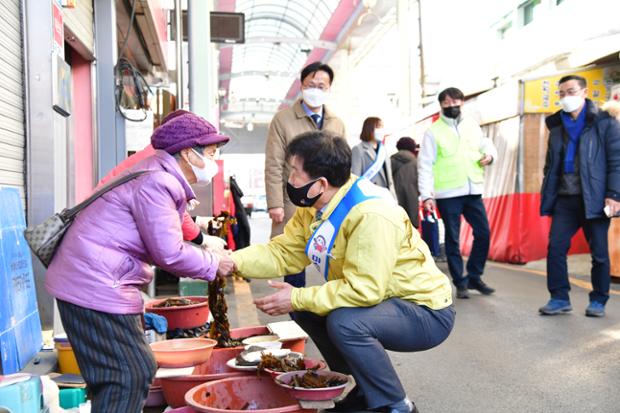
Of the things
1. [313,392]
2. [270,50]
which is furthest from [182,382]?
[270,50]

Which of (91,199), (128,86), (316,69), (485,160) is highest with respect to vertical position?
(128,86)

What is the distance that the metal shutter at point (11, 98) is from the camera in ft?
13.1

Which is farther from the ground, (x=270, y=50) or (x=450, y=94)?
(x=270, y=50)

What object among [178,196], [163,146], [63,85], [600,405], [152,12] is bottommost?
[600,405]

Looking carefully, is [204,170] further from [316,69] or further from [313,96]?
[316,69]

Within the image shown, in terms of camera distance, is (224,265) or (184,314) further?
(184,314)

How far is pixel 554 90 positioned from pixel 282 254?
797cm

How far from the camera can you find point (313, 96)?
5.36 metres

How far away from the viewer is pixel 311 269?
10.4 metres

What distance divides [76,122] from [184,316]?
12.3 ft

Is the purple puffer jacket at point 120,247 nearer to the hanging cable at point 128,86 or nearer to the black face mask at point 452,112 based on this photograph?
the black face mask at point 452,112

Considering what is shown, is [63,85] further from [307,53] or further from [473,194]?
[307,53]

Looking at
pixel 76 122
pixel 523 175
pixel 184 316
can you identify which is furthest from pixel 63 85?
pixel 523 175

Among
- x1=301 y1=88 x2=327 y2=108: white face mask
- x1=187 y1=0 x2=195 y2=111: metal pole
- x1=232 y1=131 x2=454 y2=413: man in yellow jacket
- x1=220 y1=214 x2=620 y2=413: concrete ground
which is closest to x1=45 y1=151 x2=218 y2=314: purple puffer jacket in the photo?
x1=232 y1=131 x2=454 y2=413: man in yellow jacket
